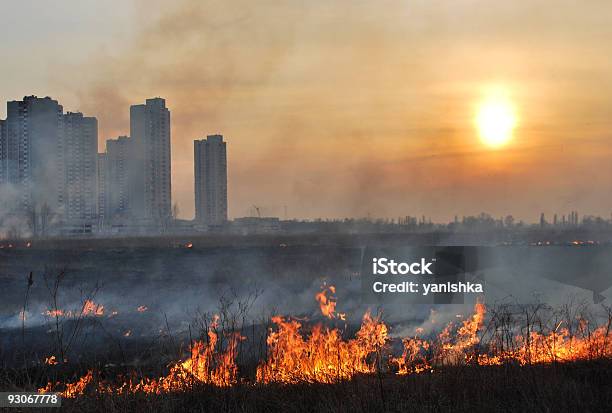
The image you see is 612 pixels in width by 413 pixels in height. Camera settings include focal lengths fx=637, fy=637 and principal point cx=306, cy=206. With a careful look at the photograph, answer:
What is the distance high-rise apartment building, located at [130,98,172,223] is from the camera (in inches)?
2180

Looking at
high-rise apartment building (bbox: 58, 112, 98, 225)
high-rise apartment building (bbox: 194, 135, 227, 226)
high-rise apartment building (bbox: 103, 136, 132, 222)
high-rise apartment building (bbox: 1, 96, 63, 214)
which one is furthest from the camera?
high-rise apartment building (bbox: 194, 135, 227, 226)

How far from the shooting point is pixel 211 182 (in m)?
77.6

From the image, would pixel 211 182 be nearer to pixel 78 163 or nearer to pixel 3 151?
pixel 78 163

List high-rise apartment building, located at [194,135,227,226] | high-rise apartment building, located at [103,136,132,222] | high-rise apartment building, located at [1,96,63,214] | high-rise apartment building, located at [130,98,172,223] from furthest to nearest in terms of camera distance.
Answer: high-rise apartment building, located at [194,135,227,226] < high-rise apartment building, located at [103,136,132,222] < high-rise apartment building, located at [130,98,172,223] < high-rise apartment building, located at [1,96,63,214]

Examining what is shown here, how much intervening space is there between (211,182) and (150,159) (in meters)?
13.9

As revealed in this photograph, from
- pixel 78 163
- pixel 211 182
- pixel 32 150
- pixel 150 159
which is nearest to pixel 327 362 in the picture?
pixel 32 150

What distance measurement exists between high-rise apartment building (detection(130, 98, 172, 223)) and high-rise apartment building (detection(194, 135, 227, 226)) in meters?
8.17

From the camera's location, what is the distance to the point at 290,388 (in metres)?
9.14

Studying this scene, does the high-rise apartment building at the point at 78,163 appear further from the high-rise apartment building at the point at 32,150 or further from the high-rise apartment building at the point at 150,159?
the high-rise apartment building at the point at 150,159

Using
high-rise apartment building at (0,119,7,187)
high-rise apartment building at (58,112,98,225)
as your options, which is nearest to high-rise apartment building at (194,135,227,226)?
high-rise apartment building at (58,112,98,225)

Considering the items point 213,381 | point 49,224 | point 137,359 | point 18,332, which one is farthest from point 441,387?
point 49,224

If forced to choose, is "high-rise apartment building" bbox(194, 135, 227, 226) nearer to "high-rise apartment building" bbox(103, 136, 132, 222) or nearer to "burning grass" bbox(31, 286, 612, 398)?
"high-rise apartment building" bbox(103, 136, 132, 222)

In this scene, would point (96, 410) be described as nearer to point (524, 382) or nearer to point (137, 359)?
point (524, 382)

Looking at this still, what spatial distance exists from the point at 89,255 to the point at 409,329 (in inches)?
1186
